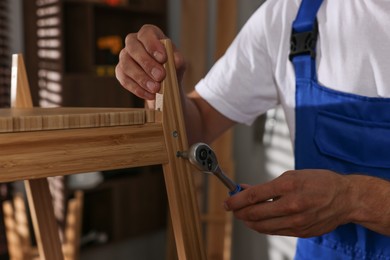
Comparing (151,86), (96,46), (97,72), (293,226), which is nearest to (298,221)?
(293,226)

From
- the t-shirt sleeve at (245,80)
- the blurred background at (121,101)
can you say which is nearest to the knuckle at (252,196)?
the t-shirt sleeve at (245,80)

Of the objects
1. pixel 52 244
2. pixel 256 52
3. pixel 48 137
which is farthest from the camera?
pixel 256 52

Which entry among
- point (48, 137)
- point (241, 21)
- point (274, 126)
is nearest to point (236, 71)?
point (48, 137)

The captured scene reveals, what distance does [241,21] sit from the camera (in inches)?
85.1

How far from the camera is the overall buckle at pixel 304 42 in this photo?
824 mm

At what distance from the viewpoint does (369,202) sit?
0.60 m

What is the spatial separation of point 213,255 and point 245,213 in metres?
1.60

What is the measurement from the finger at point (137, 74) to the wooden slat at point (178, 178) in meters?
0.03

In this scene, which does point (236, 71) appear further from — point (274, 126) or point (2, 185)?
point (2, 185)

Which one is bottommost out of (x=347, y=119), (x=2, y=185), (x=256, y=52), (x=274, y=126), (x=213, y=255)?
(x=213, y=255)

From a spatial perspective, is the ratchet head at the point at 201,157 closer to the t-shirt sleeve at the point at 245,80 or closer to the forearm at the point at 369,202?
the forearm at the point at 369,202

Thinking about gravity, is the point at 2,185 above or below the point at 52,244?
below

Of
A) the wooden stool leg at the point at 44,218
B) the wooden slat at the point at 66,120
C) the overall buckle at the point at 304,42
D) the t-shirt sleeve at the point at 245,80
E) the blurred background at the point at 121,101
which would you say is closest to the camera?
the wooden slat at the point at 66,120

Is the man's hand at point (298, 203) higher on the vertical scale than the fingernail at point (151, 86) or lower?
lower
